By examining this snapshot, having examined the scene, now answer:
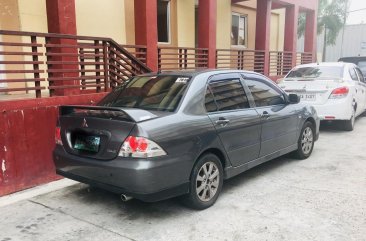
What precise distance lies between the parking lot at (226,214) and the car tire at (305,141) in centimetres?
71

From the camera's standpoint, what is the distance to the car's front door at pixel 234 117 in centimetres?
427

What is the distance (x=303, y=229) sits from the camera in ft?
11.7

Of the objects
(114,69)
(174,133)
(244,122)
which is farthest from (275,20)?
(174,133)

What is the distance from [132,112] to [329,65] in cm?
670

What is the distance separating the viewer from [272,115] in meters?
5.15

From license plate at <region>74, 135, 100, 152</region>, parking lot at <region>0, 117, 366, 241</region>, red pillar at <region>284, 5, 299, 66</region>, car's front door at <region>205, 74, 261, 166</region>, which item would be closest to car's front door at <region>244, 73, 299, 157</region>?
car's front door at <region>205, 74, 261, 166</region>

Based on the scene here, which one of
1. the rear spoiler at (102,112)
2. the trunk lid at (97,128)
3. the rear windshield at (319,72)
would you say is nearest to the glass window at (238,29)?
the rear windshield at (319,72)

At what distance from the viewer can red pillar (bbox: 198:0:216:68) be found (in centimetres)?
1004

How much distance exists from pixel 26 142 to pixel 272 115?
3388mm

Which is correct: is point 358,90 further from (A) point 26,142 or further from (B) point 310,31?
(B) point 310,31

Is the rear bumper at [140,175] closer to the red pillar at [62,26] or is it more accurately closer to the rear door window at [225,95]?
the rear door window at [225,95]

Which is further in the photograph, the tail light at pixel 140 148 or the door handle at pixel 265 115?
the door handle at pixel 265 115

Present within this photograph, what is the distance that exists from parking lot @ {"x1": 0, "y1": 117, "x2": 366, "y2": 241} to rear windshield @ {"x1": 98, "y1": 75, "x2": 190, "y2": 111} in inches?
45.3

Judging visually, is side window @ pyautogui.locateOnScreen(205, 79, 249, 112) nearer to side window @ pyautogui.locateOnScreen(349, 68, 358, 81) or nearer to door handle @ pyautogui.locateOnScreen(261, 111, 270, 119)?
door handle @ pyautogui.locateOnScreen(261, 111, 270, 119)
